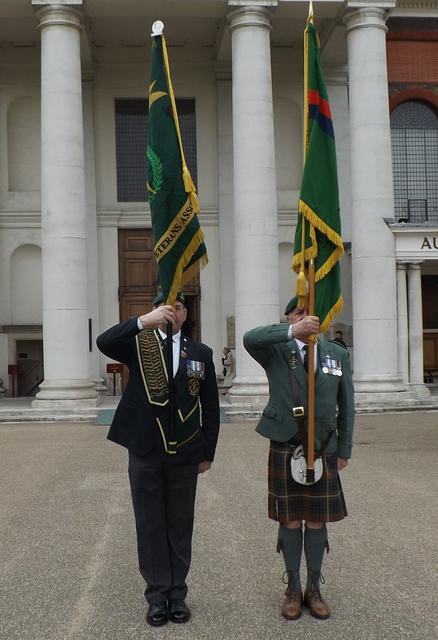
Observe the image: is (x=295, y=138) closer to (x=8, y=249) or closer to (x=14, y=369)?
(x=8, y=249)

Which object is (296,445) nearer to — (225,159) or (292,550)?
(292,550)

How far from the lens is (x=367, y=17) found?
20.5 meters

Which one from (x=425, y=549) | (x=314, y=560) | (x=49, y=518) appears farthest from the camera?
(x=49, y=518)

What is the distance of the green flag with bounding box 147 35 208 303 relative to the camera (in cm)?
510

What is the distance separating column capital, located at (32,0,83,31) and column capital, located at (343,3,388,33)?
706 cm

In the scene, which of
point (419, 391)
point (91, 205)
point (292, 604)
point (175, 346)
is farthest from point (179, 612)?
point (91, 205)

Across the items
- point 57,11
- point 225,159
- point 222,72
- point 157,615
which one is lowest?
point 157,615

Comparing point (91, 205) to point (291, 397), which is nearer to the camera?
point (291, 397)

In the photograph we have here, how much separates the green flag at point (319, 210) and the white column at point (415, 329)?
53.5 ft

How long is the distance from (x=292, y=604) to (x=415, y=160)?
71.1 feet

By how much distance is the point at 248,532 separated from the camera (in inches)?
286

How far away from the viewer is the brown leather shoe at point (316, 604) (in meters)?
4.90

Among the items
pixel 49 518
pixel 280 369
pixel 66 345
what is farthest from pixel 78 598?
pixel 66 345

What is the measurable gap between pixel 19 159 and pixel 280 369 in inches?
835
